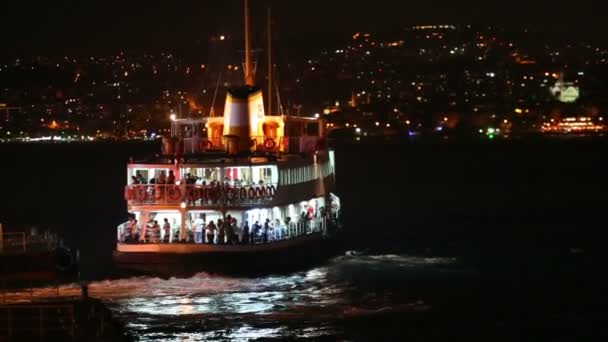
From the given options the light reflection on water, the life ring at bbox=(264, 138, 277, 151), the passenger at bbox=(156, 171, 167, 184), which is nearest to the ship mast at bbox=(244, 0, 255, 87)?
the life ring at bbox=(264, 138, 277, 151)

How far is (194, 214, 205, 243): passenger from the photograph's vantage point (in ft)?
122

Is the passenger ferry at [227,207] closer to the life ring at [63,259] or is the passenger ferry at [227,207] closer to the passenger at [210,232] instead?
the passenger at [210,232]

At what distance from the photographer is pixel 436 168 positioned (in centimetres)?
13862

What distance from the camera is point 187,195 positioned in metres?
37.1

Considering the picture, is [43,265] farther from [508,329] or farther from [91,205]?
[91,205]

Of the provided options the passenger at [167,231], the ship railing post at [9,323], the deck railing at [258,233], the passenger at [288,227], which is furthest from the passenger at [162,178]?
the ship railing post at [9,323]

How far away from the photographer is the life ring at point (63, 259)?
Answer: 34.6 m

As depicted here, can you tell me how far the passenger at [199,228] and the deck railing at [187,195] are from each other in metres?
0.63

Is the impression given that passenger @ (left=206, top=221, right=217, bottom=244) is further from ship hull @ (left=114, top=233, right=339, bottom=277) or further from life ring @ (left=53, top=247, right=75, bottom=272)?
life ring @ (left=53, top=247, right=75, bottom=272)

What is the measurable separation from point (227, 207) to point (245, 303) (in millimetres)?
3976

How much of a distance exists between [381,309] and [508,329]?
377 cm

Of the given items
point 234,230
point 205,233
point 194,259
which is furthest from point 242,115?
point 194,259

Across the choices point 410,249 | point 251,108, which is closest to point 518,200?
point 410,249

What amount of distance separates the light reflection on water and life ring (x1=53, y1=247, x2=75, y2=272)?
56 cm
